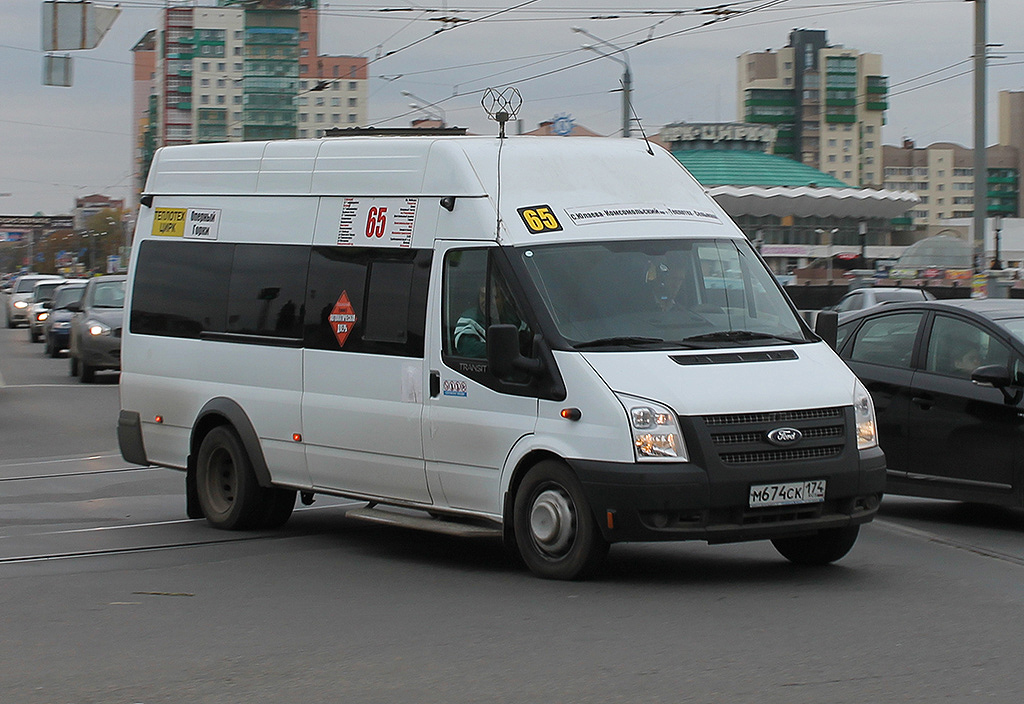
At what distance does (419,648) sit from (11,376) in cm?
2363

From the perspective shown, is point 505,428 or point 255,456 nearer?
point 505,428

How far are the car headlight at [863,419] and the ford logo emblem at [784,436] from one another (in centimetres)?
44

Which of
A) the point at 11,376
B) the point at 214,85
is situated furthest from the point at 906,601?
the point at 214,85

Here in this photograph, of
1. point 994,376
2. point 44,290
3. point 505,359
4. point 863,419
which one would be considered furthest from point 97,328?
point 44,290

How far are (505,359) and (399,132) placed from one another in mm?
2773

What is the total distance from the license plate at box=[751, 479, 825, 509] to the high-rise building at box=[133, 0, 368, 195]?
14914 cm

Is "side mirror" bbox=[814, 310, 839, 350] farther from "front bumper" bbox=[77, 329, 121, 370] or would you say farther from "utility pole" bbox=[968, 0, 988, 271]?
"front bumper" bbox=[77, 329, 121, 370]

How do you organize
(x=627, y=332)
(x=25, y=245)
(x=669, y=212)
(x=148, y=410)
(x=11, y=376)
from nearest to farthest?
(x=627, y=332), (x=669, y=212), (x=148, y=410), (x=11, y=376), (x=25, y=245)

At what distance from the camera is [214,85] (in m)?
175

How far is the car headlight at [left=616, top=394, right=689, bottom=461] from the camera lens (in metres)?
7.37

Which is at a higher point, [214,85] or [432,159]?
[214,85]

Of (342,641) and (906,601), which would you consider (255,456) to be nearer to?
(342,641)

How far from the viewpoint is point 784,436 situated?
7512 mm

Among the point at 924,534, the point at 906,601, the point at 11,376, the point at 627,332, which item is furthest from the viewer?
the point at 11,376
